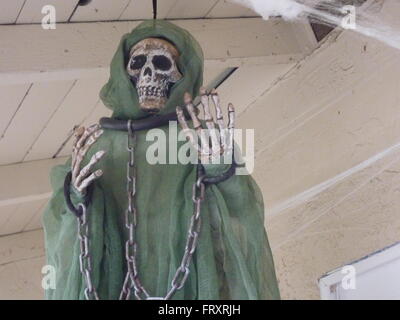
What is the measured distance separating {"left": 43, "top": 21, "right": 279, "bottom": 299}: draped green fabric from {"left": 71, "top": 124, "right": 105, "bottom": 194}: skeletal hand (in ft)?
0.09

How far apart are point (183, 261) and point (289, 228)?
783mm

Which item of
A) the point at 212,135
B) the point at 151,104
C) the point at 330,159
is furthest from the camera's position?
the point at 330,159

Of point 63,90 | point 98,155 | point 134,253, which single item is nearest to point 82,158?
point 98,155

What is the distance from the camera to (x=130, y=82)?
5.81 ft

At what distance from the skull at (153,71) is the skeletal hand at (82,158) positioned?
0.13 metres

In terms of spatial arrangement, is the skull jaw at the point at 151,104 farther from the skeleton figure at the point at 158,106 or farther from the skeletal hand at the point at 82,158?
the skeletal hand at the point at 82,158

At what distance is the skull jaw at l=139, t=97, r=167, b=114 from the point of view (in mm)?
1741

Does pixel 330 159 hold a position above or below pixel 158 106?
above

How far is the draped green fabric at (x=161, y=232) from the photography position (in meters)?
1.61

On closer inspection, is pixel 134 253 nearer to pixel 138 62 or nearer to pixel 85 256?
pixel 85 256

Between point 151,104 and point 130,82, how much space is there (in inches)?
2.3

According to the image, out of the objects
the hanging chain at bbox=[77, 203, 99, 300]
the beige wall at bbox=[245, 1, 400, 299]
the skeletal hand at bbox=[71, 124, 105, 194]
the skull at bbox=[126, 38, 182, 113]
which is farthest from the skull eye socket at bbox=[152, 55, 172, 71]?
the beige wall at bbox=[245, 1, 400, 299]

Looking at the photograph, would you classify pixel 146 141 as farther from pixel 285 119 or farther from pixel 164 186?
pixel 285 119

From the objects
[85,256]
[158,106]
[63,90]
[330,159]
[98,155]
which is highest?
[63,90]
